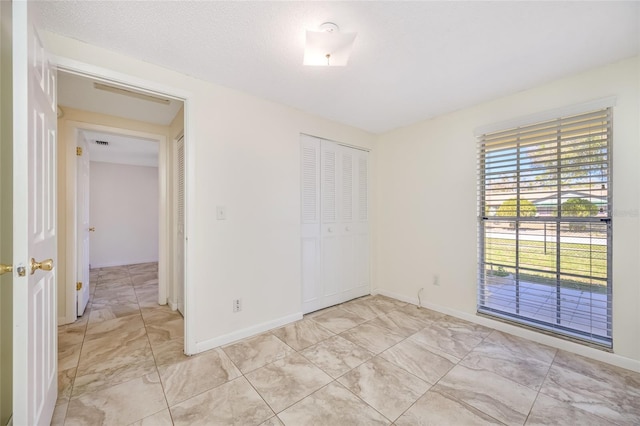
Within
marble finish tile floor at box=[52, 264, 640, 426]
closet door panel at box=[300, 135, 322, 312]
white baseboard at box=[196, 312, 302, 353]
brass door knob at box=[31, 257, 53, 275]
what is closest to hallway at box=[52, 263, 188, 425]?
marble finish tile floor at box=[52, 264, 640, 426]

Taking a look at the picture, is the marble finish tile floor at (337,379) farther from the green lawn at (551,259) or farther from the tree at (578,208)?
the tree at (578,208)

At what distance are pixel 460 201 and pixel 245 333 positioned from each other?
262 centimetres

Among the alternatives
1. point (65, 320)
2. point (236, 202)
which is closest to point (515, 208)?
point (236, 202)

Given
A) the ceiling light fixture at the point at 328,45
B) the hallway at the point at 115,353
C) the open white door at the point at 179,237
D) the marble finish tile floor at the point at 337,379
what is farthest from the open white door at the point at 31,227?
the open white door at the point at 179,237

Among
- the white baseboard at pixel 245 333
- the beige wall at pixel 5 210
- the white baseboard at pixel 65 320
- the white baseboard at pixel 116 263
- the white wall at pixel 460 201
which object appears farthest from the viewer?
the white baseboard at pixel 116 263

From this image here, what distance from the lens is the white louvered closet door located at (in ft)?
9.83

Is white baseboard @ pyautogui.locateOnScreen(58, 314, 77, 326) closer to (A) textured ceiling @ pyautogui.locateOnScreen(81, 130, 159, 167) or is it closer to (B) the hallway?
(B) the hallway

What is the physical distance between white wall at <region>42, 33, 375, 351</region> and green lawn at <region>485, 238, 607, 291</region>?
2.09 metres

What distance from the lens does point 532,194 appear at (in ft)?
7.85

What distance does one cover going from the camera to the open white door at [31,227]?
0.99 metres

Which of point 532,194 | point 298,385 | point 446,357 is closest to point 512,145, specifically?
point 532,194

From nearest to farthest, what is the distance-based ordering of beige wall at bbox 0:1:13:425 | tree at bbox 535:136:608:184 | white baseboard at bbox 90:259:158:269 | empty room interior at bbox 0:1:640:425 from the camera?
beige wall at bbox 0:1:13:425 → empty room interior at bbox 0:1:640:425 → tree at bbox 535:136:608:184 → white baseboard at bbox 90:259:158:269

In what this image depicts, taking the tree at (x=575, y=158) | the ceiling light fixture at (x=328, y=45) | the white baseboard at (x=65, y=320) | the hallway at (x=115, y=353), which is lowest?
the hallway at (x=115, y=353)

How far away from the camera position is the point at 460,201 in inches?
112
